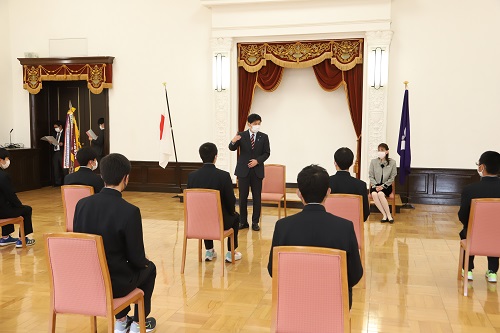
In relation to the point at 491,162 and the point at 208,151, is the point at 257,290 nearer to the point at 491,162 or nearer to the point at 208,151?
the point at 208,151

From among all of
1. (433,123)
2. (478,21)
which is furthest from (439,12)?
(433,123)

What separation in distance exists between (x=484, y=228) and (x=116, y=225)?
9.97ft

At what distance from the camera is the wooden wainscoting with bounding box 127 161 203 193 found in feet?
35.2

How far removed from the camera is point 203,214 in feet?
16.1

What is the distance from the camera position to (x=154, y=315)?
4012mm

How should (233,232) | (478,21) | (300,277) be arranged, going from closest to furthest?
(300,277) → (233,232) → (478,21)

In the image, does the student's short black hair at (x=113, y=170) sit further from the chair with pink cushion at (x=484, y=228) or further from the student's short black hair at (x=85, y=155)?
the chair with pink cushion at (x=484, y=228)

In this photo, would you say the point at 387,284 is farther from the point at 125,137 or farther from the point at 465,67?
the point at 125,137

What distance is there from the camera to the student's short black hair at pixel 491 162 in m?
4.37

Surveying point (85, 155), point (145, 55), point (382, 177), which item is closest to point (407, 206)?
point (382, 177)

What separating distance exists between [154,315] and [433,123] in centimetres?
704

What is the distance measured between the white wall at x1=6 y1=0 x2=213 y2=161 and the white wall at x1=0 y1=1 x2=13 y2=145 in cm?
47

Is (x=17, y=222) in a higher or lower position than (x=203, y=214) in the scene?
lower

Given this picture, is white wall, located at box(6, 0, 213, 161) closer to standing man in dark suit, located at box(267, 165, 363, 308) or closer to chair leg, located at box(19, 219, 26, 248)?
chair leg, located at box(19, 219, 26, 248)
